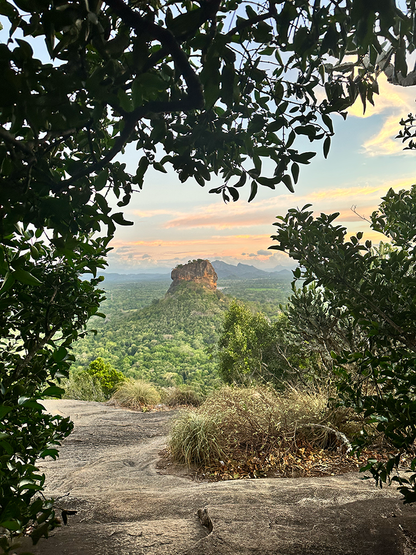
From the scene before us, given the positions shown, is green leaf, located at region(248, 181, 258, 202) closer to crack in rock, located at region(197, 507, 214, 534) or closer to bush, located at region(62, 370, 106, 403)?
crack in rock, located at region(197, 507, 214, 534)

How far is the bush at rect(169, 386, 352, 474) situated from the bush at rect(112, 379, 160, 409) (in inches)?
186

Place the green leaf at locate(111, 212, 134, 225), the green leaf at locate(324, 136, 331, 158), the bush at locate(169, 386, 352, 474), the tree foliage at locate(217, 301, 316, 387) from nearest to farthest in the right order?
the green leaf at locate(111, 212, 134, 225), the green leaf at locate(324, 136, 331, 158), the bush at locate(169, 386, 352, 474), the tree foliage at locate(217, 301, 316, 387)

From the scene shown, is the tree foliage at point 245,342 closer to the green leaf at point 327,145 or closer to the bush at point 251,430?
the bush at point 251,430

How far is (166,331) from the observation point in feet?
93.4

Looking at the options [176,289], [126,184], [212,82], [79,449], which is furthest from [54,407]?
[176,289]

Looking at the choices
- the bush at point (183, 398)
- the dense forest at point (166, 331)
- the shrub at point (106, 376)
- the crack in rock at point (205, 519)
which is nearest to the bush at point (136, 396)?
the bush at point (183, 398)

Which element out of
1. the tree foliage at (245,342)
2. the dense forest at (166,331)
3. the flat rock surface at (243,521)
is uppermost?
the flat rock surface at (243,521)

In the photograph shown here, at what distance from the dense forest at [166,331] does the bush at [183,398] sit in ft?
8.81

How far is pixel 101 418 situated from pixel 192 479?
377 centimetres

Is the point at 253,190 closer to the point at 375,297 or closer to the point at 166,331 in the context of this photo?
the point at 375,297

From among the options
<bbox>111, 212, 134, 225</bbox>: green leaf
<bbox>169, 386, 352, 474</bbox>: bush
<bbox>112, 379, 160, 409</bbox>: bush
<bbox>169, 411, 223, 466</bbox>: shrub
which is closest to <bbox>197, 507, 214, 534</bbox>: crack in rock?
<bbox>111, 212, 134, 225</bbox>: green leaf

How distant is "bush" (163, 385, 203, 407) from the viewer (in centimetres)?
952

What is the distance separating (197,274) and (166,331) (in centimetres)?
1168

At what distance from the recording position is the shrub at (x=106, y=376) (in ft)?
33.7
